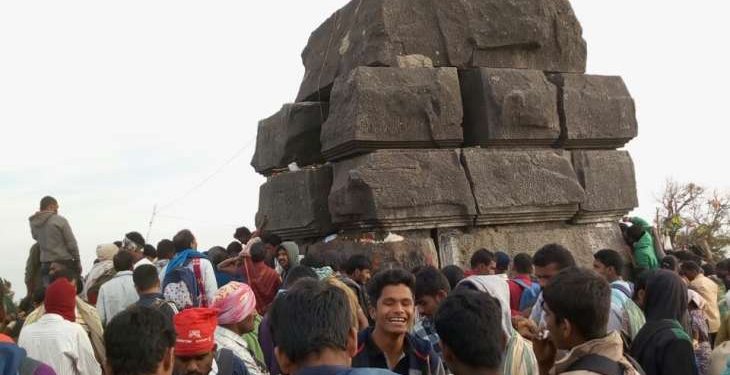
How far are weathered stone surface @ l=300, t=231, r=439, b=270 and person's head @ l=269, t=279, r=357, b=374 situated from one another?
15.0 feet

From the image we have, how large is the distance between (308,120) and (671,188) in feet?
109

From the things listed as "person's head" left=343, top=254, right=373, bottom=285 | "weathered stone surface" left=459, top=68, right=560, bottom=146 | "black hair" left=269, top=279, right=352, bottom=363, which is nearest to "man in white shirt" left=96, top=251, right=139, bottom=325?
"person's head" left=343, top=254, right=373, bottom=285

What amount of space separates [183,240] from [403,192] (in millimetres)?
2172

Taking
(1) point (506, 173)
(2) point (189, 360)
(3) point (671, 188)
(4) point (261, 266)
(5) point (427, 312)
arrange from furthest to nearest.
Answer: (3) point (671, 188), (1) point (506, 173), (4) point (261, 266), (5) point (427, 312), (2) point (189, 360)

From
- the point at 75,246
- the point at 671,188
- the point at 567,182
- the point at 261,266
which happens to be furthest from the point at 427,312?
the point at 671,188

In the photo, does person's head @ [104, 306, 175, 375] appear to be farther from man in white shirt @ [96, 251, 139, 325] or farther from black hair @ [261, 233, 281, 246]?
black hair @ [261, 233, 281, 246]

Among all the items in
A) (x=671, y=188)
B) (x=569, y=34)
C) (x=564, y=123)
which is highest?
(x=569, y=34)

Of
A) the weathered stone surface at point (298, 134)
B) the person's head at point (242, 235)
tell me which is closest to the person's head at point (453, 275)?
the weathered stone surface at point (298, 134)

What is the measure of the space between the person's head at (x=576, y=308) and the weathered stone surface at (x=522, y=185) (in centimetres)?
455

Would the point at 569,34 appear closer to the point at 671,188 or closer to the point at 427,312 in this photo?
the point at 427,312

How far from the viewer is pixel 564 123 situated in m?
8.07

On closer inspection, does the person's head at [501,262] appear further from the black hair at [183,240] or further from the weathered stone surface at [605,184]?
the black hair at [183,240]

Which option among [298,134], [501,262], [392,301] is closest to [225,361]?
[392,301]

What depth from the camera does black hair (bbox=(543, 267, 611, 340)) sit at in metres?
2.84
